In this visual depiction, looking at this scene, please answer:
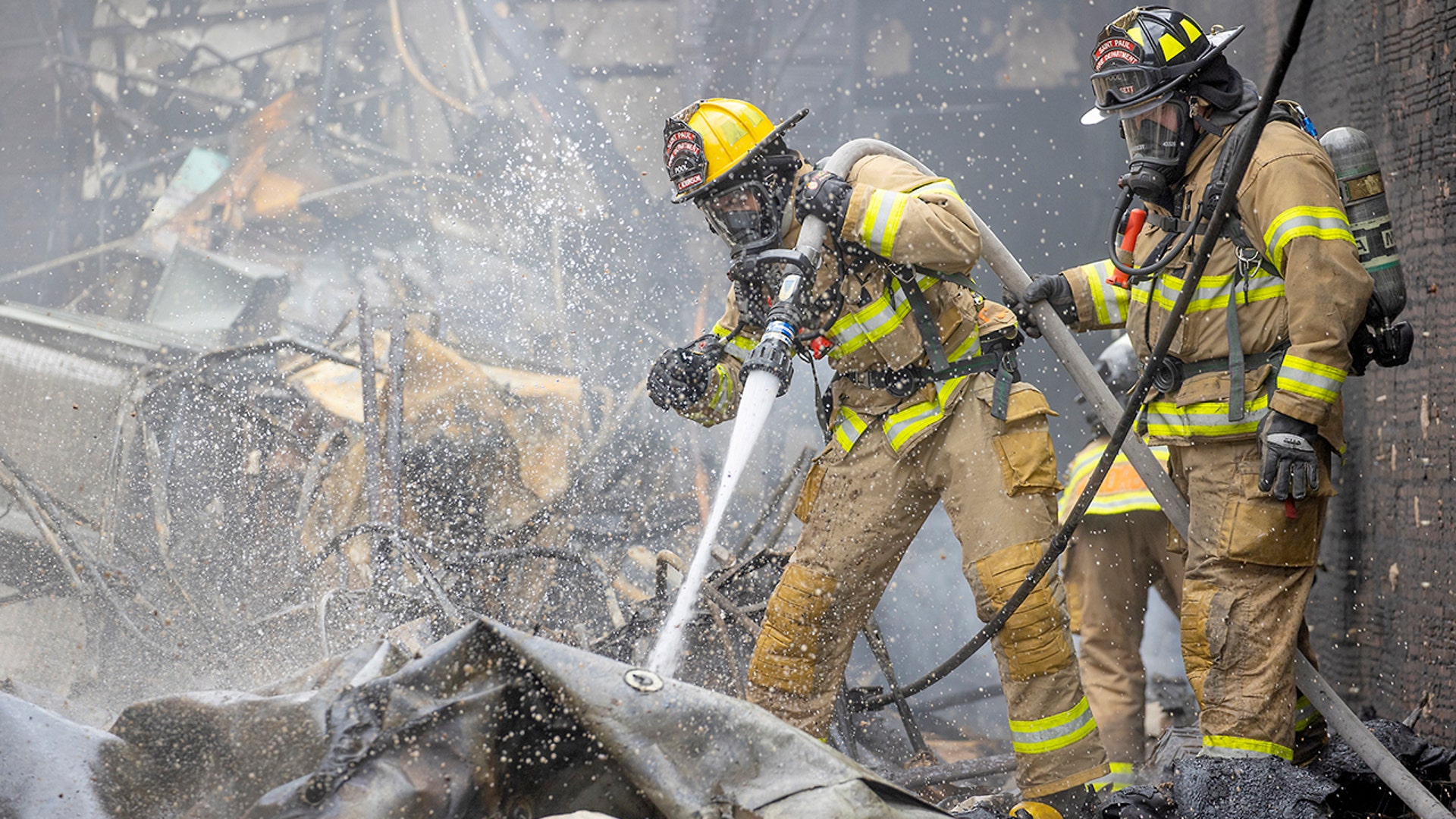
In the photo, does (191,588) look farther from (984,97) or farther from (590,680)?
(984,97)

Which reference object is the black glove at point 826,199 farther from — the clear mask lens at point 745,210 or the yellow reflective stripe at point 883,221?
the clear mask lens at point 745,210

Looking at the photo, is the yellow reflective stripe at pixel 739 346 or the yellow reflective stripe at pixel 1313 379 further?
the yellow reflective stripe at pixel 739 346

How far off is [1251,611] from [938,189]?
137 cm

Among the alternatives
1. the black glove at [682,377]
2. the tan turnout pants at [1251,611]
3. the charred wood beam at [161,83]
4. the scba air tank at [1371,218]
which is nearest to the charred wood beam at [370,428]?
the black glove at [682,377]

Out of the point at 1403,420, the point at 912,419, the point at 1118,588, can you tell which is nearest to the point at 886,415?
the point at 912,419

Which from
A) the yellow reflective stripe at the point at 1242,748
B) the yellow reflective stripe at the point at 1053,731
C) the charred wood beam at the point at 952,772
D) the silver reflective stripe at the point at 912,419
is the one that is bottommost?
the charred wood beam at the point at 952,772

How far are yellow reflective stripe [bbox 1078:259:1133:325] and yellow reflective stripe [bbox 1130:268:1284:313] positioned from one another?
0.21m

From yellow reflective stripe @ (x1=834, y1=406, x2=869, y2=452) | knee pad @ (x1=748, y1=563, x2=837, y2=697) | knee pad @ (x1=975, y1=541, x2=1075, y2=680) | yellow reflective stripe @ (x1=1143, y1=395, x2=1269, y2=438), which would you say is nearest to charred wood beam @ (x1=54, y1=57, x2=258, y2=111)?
yellow reflective stripe @ (x1=834, y1=406, x2=869, y2=452)

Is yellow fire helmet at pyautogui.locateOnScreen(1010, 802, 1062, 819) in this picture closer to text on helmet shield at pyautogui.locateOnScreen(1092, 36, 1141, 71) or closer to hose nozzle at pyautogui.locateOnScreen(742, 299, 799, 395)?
hose nozzle at pyautogui.locateOnScreen(742, 299, 799, 395)

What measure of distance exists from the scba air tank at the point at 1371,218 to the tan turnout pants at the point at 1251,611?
1.31ft

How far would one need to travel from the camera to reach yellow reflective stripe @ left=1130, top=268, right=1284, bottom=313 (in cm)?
268

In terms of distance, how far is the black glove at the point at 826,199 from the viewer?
9.59ft

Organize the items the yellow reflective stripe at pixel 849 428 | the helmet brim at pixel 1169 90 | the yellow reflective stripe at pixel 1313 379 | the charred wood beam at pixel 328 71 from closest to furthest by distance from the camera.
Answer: the yellow reflective stripe at pixel 1313 379, the helmet brim at pixel 1169 90, the yellow reflective stripe at pixel 849 428, the charred wood beam at pixel 328 71

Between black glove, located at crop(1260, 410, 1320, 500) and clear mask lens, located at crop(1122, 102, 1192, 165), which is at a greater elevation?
clear mask lens, located at crop(1122, 102, 1192, 165)
